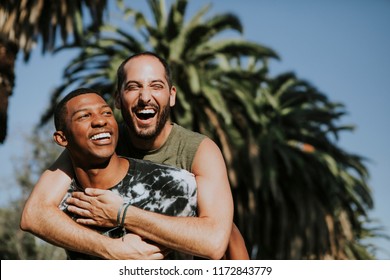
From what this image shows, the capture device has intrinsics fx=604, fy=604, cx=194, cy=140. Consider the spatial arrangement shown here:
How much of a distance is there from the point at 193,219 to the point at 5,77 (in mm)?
1706

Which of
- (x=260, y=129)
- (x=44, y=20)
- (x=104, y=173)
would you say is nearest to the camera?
(x=104, y=173)

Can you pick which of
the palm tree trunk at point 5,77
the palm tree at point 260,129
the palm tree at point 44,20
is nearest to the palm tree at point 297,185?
the palm tree at point 260,129

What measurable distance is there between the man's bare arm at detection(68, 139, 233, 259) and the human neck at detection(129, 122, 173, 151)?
0.38 m

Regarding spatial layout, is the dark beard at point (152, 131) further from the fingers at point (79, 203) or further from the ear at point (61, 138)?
the fingers at point (79, 203)

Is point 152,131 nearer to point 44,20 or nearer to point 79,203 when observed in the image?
point 79,203

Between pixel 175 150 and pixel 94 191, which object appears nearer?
pixel 94 191

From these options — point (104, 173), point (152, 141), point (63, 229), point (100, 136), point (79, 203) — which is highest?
point (100, 136)

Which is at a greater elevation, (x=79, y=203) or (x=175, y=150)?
(x=175, y=150)

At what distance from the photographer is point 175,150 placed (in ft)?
12.7

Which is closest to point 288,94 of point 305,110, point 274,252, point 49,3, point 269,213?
point 305,110

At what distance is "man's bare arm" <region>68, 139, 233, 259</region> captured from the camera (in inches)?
137

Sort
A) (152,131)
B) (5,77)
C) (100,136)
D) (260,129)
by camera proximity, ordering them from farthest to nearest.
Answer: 1. (260,129)
2. (5,77)
3. (152,131)
4. (100,136)

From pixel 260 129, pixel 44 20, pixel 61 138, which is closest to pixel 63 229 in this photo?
pixel 61 138
